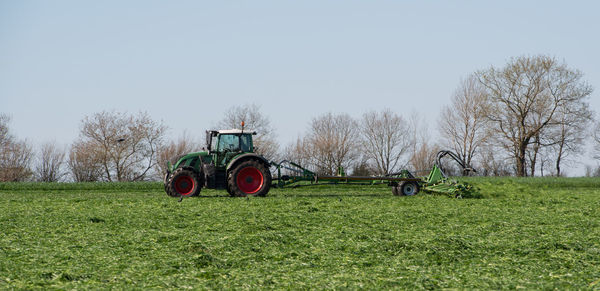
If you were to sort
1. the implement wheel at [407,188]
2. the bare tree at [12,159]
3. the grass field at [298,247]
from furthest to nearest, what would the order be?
the bare tree at [12,159] → the implement wheel at [407,188] → the grass field at [298,247]

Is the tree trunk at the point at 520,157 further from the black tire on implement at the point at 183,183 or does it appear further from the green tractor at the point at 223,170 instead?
the black tire on implement at the point at 183,183

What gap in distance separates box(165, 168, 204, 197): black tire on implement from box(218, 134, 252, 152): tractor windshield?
99 cm

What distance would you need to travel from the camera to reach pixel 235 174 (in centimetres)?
1323

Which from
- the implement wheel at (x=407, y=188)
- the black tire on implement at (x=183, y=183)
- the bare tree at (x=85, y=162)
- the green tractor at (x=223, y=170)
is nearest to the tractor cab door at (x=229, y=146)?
the green tractor at (x=223, y=170)

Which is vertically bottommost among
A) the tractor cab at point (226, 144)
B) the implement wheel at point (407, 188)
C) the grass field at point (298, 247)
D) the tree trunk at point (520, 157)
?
the grass field at point (298, 247)

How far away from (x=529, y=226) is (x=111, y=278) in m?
5.81

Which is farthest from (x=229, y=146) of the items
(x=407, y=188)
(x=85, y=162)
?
(x=85, y=162)

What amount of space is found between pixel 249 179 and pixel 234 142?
3.63ft

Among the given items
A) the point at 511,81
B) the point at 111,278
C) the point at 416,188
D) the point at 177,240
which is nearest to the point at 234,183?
the point at 416,188

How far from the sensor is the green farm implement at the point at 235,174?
13336 mm

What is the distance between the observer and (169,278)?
4902 mm

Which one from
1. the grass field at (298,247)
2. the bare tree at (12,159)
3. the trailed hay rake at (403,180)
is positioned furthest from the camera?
the bare tree at (12,159)

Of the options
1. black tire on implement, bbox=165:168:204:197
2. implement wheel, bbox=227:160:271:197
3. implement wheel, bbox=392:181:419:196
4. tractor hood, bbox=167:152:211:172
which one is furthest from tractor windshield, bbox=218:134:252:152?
implement wheel, bbox=392:181:419:196

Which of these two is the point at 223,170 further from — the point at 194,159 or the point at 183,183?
the point at 183,183
